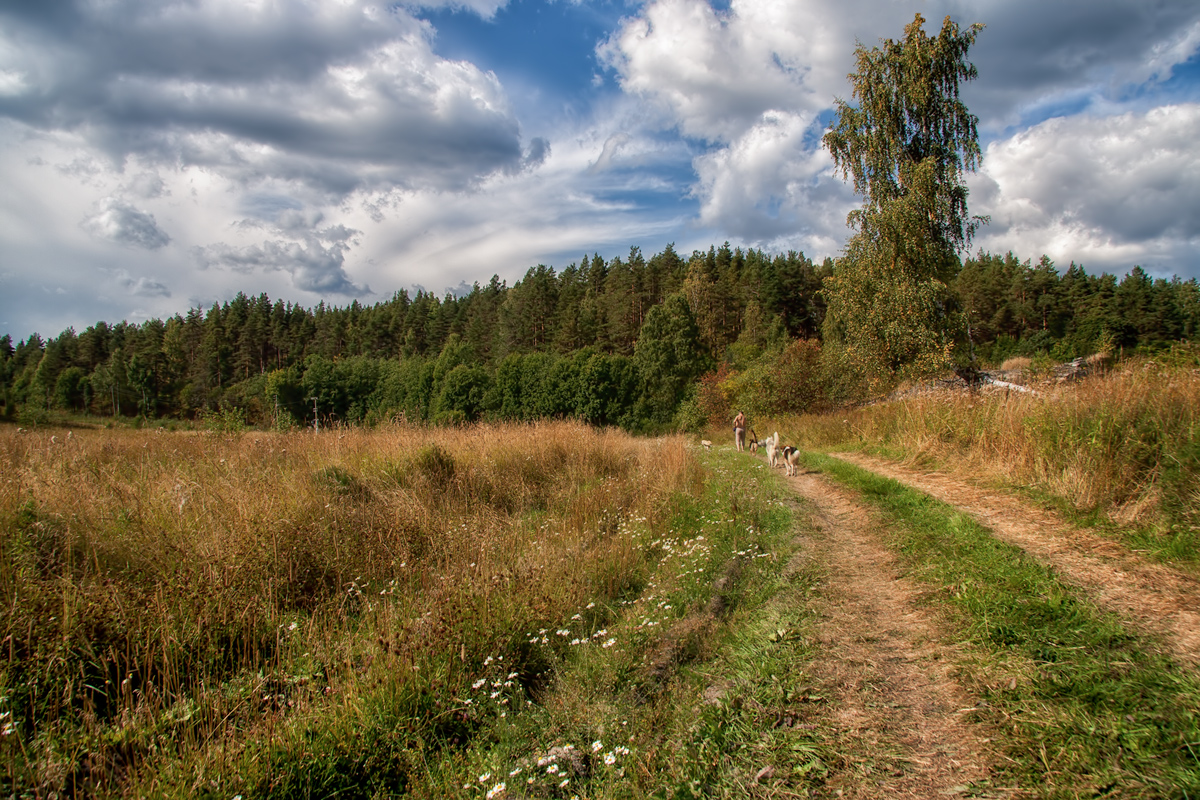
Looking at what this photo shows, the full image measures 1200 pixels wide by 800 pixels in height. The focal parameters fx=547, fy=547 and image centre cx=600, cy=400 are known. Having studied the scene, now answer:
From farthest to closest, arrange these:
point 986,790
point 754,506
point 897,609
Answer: point 754,506, point 897,609, point 986,790

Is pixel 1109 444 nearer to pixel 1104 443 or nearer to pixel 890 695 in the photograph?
pixel 1104 443

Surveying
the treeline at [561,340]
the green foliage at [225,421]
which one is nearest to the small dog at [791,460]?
the green foliage at [225,421]

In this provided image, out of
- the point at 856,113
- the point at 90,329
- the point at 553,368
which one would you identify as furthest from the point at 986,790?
the point at 90,329

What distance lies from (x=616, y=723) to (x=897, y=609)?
7.72 feet

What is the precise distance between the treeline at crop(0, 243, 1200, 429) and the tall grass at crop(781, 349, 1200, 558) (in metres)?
21.7

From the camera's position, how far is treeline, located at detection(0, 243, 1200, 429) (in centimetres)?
4966

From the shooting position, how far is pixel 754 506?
8.27 m

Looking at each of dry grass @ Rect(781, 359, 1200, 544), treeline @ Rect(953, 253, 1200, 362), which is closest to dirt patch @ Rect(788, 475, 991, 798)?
dry grass @ Rect(781, 359, 1200, 544)

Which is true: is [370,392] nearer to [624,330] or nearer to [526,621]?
[624,330]

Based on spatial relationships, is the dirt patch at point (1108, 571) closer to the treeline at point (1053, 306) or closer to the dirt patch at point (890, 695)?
the dirt patch at point (890, 695)

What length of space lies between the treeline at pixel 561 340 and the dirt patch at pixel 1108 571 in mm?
24245

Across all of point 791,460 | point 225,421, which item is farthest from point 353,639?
point 791,460

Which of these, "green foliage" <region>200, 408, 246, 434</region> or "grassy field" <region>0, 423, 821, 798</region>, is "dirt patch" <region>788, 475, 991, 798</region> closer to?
"grassy field" <region>0, 423, 821, 798</region>

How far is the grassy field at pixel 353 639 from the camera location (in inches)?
118
